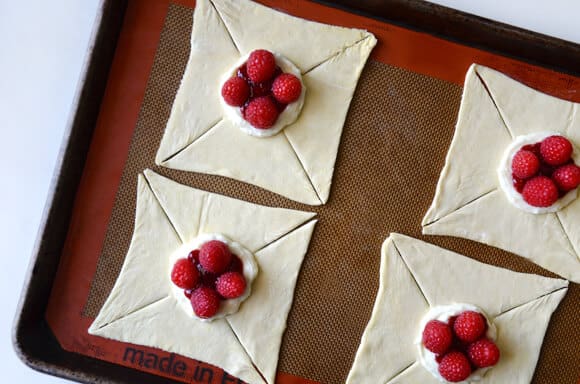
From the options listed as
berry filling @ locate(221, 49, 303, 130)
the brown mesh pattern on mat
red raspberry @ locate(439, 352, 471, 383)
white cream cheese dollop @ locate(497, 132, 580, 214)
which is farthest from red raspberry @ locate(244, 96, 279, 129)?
red raspberry @ locate(439, 352, 471, 383)

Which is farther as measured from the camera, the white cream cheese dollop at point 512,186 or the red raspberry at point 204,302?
the white cream cheese dollop at point 512,186

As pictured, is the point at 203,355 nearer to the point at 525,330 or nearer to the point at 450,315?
the point at 450,315

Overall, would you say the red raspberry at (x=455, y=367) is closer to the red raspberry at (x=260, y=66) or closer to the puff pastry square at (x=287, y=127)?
the puff pastry square at (x=287, y=127)

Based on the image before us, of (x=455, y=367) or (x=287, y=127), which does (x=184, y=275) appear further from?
(x=455, y=367)

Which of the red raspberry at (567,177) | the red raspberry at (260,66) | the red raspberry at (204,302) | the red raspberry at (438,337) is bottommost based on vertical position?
the red raspberry at (438,337)

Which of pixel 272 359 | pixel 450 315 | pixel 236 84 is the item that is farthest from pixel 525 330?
pixel 236 84

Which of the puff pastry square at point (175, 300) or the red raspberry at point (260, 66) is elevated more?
the red raspberry at point (260, 66)

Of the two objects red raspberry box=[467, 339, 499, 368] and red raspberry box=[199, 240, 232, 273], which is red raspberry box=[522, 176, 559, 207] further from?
red raspberry box=[199, 240, 232, 273]

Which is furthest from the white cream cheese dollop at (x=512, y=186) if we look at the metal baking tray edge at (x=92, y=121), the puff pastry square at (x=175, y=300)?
the puff pastry square at (x=175, y=300)
